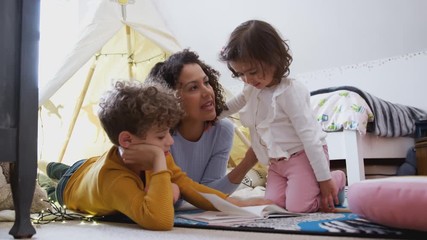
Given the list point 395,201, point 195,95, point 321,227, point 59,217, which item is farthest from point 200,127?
point 395,201

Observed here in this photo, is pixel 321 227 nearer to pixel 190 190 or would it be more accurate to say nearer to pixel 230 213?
pixel 230 213

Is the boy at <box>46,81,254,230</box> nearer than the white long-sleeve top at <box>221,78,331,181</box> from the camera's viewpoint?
Yes

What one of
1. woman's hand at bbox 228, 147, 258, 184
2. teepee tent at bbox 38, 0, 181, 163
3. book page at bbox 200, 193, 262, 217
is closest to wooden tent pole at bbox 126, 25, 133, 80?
teepee tent at bbox 38, 0, 181, 163

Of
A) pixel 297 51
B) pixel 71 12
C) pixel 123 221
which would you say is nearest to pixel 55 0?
pixel 71 12

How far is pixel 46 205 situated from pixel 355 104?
4.38 feet

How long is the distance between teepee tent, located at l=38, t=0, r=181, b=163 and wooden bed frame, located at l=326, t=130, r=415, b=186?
2.96ft

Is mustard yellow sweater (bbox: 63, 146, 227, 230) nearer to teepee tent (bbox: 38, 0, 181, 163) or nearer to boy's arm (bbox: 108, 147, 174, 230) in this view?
boy's arm (bbox: 108, 147, 174, 230)

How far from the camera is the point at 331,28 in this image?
8.12 ft

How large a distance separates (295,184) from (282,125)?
16 centimetres

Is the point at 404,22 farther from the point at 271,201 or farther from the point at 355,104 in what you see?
the point at 271,201

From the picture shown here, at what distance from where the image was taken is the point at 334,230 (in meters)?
0.70

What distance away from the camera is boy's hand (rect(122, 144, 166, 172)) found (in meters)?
0.85

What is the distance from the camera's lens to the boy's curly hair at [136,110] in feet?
2.83

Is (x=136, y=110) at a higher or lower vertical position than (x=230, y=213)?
higher
